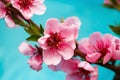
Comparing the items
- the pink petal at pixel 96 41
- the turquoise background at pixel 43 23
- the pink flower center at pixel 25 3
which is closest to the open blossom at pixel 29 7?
the pink flower center at pixel 25 3

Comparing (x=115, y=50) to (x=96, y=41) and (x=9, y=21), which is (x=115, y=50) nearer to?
(x=96, y=41)

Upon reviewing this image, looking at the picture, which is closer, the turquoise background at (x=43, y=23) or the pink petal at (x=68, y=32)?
the pink petal at (x=68, y=32)

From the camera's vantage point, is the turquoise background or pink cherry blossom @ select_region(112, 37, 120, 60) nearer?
pink cherry blossom @ select_region(112, 37, 120, 60)

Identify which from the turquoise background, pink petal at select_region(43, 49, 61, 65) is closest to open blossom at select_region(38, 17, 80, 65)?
pink petal at select_region(43, 49, 61, 65)

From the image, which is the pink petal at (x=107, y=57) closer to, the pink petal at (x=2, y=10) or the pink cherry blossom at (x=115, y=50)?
the pink cherry blossom at (x=115, y=50)

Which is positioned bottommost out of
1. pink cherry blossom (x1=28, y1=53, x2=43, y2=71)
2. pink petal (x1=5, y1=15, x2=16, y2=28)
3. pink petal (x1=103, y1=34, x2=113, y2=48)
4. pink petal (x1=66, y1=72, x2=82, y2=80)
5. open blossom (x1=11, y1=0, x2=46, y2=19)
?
pink petal (x1=66, y1=72, x2=82, y2=80)

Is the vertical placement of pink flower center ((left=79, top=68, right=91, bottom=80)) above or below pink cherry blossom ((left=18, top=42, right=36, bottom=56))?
below

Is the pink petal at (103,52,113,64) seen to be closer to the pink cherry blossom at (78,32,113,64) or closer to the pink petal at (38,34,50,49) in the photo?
the pink cherry blossom at (78,32,113,64)

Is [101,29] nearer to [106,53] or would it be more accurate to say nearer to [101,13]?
[101,13]
